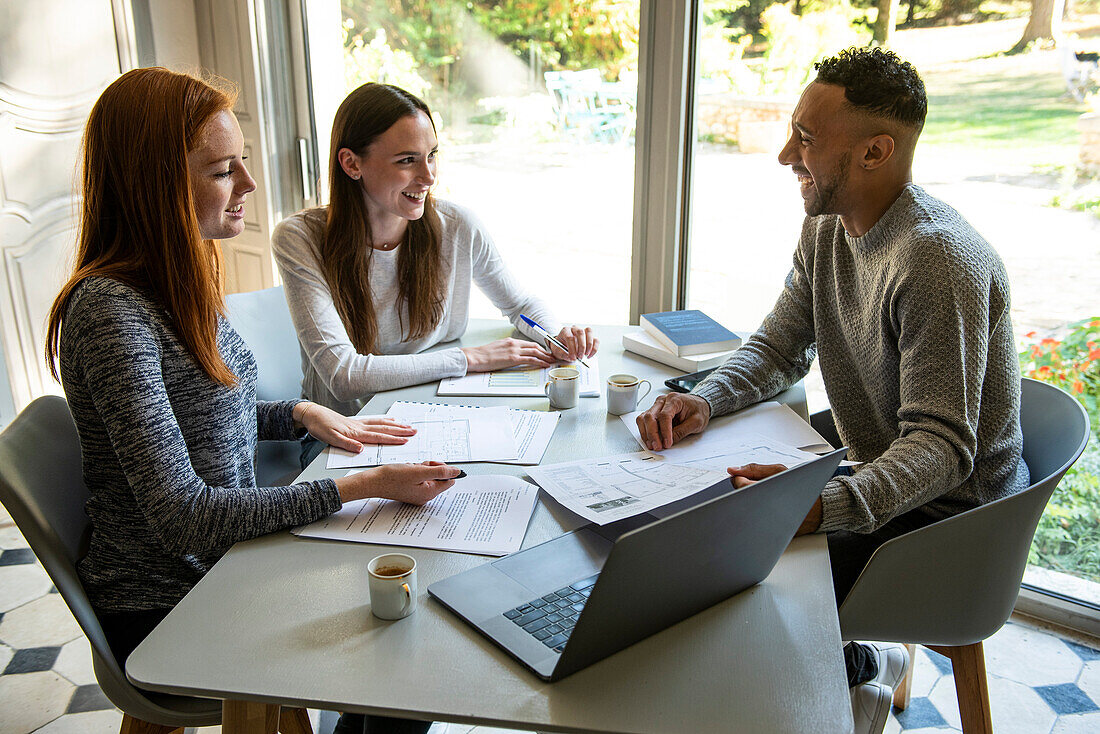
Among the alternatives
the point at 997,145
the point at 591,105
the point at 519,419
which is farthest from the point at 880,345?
the point at 591,105

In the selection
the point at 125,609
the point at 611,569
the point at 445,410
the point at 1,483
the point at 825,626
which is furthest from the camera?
the point at 445,410

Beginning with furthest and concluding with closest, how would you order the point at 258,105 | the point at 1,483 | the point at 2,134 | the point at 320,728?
the point at 258,105 → the point at 2,134 → the point at 320,728 → the point at 1,483

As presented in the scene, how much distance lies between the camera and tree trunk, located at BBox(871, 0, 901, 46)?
2.20 metres

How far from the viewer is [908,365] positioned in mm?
1329

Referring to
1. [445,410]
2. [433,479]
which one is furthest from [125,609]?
[445,410]

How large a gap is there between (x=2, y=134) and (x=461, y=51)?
59.7 inches

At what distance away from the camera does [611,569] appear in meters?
0.79

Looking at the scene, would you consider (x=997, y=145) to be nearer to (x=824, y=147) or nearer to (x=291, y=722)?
(x=824, y=147)

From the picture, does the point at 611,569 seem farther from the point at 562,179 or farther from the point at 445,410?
the point at 562,179

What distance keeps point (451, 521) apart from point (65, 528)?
2.00 ft

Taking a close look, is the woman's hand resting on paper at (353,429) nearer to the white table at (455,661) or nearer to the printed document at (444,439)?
the printed document at (444,439)

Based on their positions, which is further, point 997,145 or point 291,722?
point 997,145

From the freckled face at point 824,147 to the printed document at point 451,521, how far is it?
2.58 ft

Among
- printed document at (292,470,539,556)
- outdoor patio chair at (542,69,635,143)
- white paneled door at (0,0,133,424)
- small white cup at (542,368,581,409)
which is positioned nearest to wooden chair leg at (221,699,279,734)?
printed document at (292,470,539,556)
